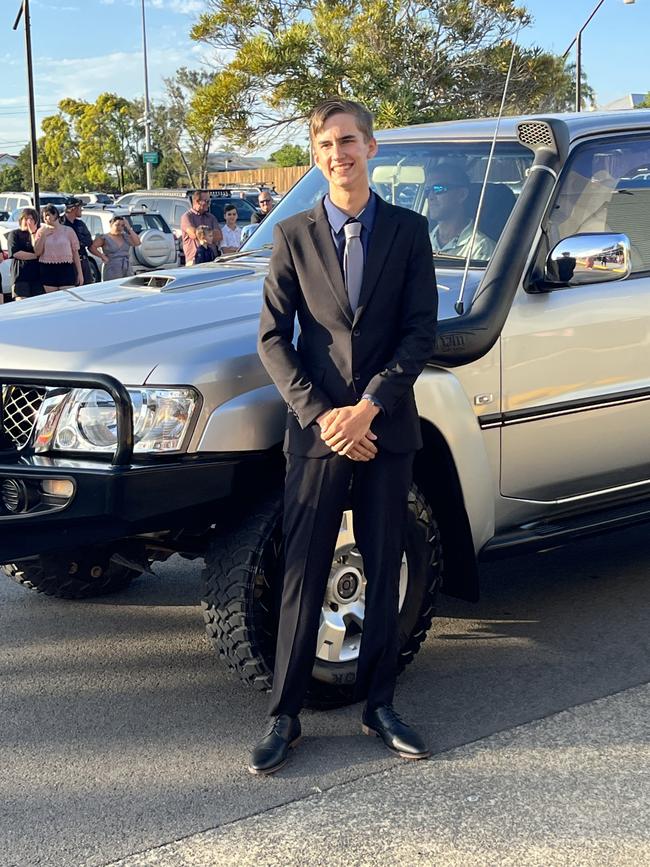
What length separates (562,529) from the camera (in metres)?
4.27

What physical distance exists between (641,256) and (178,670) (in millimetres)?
2511

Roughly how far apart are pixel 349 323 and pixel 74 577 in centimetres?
210

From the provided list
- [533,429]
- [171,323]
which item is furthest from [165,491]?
[533,429]

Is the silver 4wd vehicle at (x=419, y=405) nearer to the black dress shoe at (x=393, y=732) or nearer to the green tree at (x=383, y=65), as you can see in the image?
the black dress shoe at (x=393, y=732)

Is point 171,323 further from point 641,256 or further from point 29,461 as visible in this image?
point 641,256

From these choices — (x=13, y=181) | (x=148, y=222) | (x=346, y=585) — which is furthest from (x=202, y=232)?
(x=13, y=181)

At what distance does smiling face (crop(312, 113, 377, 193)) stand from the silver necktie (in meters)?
0.12

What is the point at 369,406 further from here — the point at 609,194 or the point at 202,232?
the point at 202,232

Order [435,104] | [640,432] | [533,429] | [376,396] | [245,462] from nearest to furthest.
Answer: [376,396] < [245,462] < [533,429] < [640,432] < [435,104]

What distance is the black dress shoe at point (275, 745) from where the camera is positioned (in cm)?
335

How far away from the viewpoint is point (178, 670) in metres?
4.17

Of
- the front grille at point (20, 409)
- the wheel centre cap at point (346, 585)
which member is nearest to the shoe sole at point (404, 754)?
the wheel centre cap at point (346, 585)

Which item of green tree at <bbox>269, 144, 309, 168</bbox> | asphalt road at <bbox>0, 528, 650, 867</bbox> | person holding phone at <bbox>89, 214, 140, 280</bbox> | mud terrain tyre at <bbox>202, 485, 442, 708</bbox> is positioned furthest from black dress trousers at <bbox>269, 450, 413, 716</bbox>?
green tree at <bbox>269, 144, 309, 168</bbox>

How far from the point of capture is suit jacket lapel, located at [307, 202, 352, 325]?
3.24m
